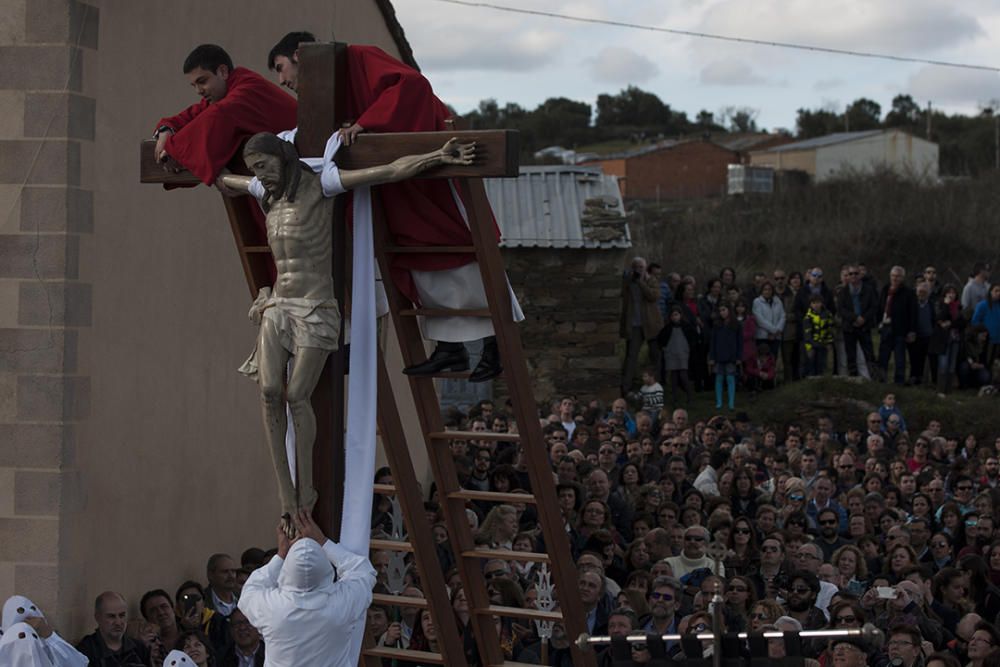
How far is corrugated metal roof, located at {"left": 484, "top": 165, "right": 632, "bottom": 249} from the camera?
19812 mm

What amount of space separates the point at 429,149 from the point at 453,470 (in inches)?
72.0

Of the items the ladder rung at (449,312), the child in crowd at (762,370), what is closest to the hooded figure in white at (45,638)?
the ladder rung at (449,312)

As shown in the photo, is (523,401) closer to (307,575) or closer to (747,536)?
(307,575)

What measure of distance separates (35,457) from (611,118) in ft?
191

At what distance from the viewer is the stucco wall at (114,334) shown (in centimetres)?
870

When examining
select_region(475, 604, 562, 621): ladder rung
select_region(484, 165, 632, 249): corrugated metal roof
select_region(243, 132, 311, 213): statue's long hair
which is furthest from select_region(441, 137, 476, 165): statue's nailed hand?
select_region(484, 165, 632, 249): corrugated metal roof

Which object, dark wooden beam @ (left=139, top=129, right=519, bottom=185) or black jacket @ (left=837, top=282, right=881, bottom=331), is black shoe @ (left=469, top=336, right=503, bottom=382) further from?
black jacket @ (left=837, top=282, right=881, bottom=331)

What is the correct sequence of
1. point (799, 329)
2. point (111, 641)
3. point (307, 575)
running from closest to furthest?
point (307, 575) < point (111, 641) < point (799, 329)

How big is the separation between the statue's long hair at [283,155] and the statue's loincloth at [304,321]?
0.38 m

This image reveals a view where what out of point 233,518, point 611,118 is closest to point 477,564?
point 233,518

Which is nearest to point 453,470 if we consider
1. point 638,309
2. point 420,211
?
point 420,211

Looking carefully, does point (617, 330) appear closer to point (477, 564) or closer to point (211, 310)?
point (211, 310)

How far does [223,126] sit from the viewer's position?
19.8ft

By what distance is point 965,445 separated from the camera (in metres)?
17.2
